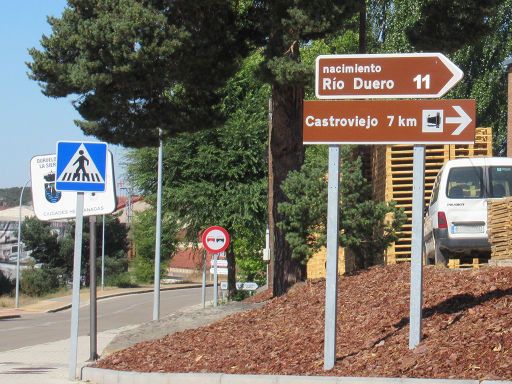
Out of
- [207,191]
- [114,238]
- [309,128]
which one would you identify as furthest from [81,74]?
[114,238]

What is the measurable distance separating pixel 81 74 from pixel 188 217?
27.7 meters

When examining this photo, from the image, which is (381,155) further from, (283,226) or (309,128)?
(309,128)

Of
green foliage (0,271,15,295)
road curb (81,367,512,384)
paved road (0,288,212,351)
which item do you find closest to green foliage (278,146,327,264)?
road curb (81,367,512,384)

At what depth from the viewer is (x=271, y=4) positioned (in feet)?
Answer: 55.5

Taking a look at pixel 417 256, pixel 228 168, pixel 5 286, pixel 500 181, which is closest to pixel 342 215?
pixel 500 181

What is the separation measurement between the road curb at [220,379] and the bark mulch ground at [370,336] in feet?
0.86

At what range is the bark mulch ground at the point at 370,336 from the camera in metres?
9.57

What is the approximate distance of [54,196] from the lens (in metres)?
13.5

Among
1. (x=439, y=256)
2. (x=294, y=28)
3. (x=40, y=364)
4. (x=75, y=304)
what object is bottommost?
(x=40, y=364)

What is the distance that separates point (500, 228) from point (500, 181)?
2.56 m

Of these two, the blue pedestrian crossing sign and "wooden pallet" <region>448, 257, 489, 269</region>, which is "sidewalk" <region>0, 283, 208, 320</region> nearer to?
"wooden pallet" <region>448, 257, 489, 269</region>

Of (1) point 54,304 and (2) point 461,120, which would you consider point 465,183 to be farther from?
(1) point 54,304

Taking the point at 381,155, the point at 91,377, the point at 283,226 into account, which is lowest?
the point at 91,377

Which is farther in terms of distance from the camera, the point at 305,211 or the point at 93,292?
the point at 305,211
